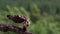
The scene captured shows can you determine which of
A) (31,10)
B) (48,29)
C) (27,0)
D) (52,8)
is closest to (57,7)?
(52,8)

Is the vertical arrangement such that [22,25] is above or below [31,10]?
below

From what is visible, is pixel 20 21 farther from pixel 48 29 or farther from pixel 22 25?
pixel 48 29

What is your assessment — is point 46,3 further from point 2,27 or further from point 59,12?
point 2,27

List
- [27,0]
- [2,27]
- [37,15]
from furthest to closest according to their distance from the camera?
[27,0] → [37,15] → [2,27]

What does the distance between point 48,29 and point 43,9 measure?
554 cm

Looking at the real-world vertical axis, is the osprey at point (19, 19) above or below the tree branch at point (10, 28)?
above

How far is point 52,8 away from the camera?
1118cm

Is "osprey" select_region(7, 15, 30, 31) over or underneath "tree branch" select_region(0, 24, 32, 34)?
over

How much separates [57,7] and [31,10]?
2289 millimetres

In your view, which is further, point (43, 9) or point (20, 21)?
point (43, 9)

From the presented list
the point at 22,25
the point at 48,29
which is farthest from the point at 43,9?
the point at 22,25

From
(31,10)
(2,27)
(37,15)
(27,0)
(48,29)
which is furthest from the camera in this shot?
(27,0)

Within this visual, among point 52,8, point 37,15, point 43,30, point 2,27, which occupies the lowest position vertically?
point 2,27

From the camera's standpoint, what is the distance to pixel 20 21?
33.1 inches
